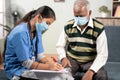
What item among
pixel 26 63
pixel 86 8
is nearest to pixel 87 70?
pixel 86 8

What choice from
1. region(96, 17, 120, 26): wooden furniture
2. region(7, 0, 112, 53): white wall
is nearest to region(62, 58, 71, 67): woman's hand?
region(96, 17, 120, 26): wooden furniture

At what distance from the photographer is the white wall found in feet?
14.0

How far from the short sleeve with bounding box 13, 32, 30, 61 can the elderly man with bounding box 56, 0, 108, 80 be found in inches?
22.5

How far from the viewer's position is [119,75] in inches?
100

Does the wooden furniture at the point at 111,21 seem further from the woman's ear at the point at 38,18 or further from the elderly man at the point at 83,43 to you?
the woman's ear at the point at 38,18

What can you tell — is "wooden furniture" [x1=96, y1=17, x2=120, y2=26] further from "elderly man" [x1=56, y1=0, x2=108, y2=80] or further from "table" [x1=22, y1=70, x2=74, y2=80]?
"table" [x1=22, y1=70, x2=74, y2=80]

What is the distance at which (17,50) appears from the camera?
1825 mm

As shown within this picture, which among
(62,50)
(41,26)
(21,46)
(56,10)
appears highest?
(56,10)

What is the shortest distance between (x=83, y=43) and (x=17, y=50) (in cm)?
84

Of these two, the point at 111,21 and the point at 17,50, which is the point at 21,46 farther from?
the point at 111,21

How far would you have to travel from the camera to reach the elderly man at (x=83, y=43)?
2.32m

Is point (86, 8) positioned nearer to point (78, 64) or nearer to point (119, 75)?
point (78, 64)

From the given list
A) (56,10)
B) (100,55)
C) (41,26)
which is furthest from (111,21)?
(41,26)

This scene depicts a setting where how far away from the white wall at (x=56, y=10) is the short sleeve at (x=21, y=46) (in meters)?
2.64
